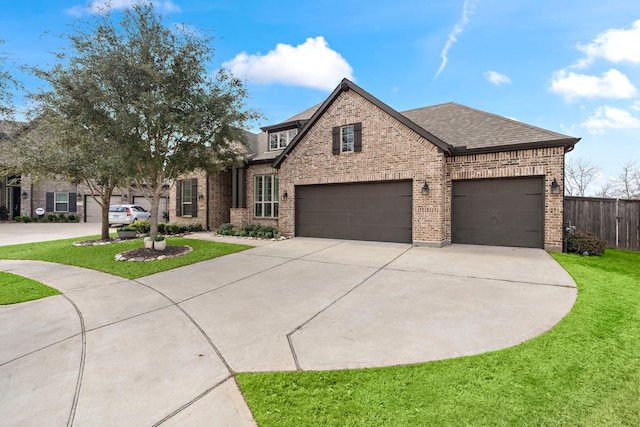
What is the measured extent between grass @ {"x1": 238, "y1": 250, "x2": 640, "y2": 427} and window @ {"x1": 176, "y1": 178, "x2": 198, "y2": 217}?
586 inches

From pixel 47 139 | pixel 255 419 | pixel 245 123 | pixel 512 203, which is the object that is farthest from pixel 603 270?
pixel 47 139

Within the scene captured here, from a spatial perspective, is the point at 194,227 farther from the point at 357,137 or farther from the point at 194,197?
the point at 357,137

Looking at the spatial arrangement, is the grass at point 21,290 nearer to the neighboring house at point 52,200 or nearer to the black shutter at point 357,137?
the black shutter at point 357,137

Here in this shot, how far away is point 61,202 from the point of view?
79.8 feet

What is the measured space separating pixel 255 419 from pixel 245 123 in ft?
31.0

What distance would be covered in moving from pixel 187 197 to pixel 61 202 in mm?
16648

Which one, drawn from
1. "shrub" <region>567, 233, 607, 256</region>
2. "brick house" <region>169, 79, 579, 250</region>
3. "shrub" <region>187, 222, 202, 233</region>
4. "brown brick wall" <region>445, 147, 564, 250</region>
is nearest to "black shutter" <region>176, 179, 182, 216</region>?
"shrub" <region>187, 222, 202, 233</region>

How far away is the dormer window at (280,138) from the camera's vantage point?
14.5 metres

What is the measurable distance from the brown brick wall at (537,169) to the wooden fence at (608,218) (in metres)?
1.76

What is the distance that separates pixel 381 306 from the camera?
4.37m

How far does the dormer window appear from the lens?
1452 centimetres

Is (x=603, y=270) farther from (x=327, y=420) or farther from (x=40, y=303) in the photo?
(x=40, y=303)

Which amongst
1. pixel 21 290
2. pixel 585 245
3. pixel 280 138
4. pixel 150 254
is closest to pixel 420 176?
pixel 585 245

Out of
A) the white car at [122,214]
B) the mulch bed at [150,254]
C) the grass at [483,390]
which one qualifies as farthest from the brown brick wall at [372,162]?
the white car at [122,214]
